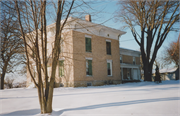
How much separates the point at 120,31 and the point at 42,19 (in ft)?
58.9

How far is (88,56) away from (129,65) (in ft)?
37.0

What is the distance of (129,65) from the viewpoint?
2734cm

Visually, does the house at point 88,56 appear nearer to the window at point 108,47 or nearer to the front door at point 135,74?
the window at point 108,47

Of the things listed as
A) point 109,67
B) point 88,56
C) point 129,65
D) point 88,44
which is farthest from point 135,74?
point 88,44

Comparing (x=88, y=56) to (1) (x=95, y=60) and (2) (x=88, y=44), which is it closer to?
(1) (x=95, y=60)

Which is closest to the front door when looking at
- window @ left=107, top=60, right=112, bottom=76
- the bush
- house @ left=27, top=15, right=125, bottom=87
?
house @ left=27, top=15, right=125, bottom=87

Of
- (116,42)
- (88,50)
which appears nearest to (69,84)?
(88,50)

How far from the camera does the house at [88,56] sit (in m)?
17.2

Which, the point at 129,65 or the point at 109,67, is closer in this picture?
the point at 109,67

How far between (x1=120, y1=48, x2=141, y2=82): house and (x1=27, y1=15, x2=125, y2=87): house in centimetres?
419

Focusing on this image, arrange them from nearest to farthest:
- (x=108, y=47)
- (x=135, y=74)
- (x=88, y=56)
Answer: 1. (x=88, y=56)
2. (x=108, y=47)
3. (x=135, y=74)

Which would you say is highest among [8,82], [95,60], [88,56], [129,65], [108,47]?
[108,47]

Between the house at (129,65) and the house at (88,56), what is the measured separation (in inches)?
165

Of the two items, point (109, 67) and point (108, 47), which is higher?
point (108, 47)
